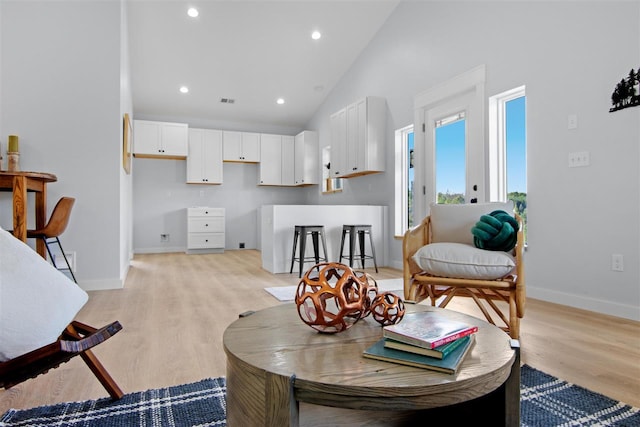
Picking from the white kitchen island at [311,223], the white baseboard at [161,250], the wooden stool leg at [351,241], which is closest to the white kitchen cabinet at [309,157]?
the white kitchen island at [311,223]

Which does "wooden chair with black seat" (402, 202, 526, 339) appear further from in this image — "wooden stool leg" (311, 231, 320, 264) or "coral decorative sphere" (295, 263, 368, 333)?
"wooden stool leg" (311, 231, 320, 264)

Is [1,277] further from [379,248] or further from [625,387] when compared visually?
[379,248]

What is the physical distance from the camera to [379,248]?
16.9 ft

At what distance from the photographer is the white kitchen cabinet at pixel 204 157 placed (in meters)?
7.18

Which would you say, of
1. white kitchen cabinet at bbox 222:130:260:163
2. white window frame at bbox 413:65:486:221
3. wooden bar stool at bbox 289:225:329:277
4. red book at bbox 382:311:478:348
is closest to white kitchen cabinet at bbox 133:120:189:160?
white kitchen cabinet at bbox 222:130:260:163

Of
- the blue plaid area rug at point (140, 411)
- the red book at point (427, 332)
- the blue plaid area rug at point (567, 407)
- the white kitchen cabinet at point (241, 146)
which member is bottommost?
the blue plaid area rug at point (567, 407)

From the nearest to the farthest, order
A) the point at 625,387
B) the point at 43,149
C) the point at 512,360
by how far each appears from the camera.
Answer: the point at 512,360
the point at 625,387
the point at 43,149

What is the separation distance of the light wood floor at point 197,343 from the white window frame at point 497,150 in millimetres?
1056

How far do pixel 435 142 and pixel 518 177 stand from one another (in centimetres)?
117

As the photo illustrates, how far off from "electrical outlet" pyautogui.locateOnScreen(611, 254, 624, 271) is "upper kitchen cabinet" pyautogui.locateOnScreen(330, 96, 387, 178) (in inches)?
115

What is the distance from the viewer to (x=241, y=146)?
756 cm

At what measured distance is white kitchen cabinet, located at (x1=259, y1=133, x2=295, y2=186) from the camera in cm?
768

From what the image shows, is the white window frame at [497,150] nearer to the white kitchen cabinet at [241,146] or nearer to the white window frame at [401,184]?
the white window frame at [401,184]

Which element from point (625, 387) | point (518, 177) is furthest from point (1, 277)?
point (518, 177)
